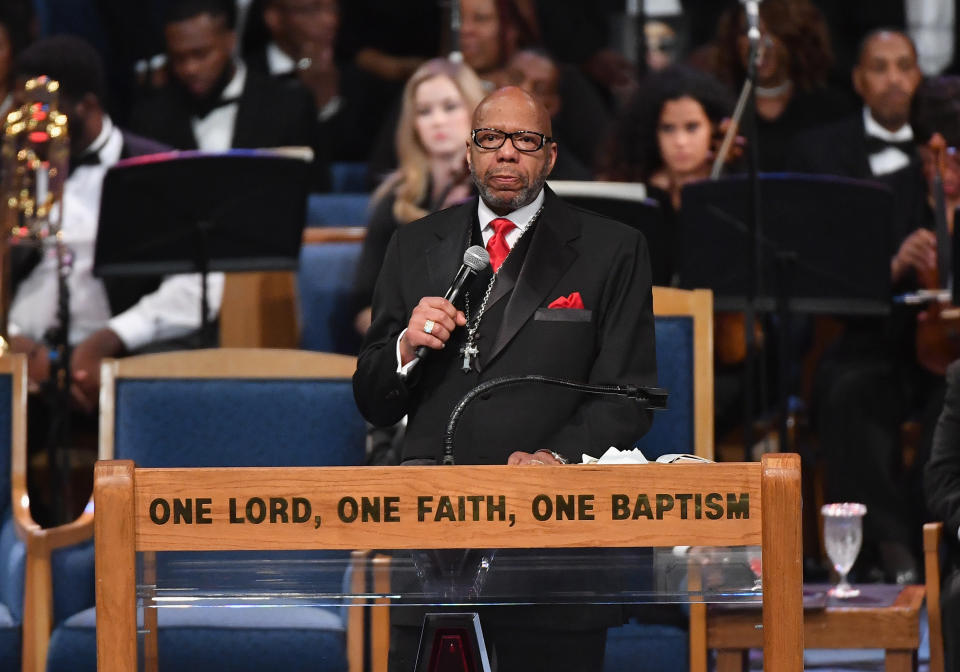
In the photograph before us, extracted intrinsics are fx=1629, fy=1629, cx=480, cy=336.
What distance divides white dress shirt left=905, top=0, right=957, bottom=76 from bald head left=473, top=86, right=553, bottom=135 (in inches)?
195

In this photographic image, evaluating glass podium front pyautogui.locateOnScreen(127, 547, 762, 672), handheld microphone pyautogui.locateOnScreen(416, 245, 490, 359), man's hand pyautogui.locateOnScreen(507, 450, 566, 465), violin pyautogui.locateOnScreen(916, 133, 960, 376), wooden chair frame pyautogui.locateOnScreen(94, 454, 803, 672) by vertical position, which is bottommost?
glass podium front pyautogui.locateOnScreen(127, 547, 762, 672)

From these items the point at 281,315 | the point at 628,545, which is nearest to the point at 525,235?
the point at 628,545

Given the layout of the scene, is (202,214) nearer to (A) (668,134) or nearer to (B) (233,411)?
(B) (233,411)

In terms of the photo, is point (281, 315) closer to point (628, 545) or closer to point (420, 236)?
point (420, 236)

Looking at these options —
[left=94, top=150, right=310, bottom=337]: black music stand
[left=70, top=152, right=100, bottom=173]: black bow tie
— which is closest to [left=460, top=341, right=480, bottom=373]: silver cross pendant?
[left=94, top=150, right=310, bottom=337]: black music stand

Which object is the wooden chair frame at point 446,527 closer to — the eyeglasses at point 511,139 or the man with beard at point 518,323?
the man with beard at point 518,323

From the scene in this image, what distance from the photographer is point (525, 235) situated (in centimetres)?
307

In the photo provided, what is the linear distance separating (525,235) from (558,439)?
1.30 feet

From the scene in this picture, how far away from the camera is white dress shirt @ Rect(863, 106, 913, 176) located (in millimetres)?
5922

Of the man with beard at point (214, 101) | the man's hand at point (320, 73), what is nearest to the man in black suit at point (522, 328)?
the man with beard at point (214, 101)

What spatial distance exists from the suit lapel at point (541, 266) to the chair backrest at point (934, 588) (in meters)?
1.08

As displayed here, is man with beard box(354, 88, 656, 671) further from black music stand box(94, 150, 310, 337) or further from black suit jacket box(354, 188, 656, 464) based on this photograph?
black music stand box(94, 150, 310, 337)

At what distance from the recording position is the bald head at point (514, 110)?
295 centimetres

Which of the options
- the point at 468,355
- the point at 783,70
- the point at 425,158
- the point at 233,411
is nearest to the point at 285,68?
the point at 425,158
